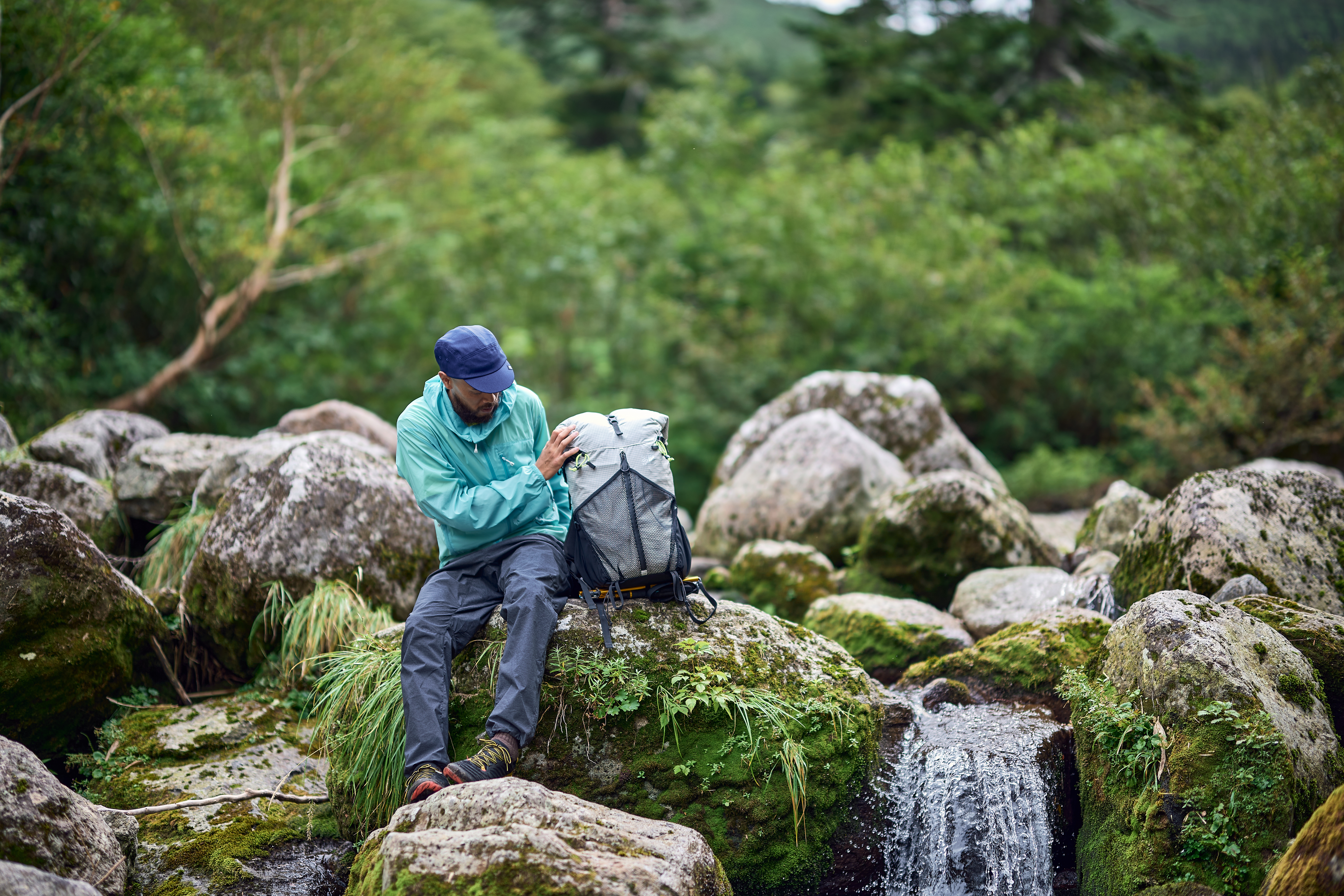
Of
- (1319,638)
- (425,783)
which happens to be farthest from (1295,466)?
(425,783)

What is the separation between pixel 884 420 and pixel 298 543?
727 cm

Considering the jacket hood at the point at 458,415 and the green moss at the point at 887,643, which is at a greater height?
the jacket hood at the point at 458,415

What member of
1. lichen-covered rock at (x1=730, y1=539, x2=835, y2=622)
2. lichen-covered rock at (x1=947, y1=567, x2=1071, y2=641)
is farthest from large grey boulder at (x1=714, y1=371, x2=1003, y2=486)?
lichen-covered rock at (x1=947, y1=567, x2=1071, y2=641)

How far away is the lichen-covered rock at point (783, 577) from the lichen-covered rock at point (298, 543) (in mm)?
2999

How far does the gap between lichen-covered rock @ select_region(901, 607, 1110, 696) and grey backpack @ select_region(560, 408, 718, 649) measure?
2.36 m

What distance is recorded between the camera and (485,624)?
15.7ft

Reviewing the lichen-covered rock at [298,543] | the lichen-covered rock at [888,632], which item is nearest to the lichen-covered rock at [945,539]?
the lichen-covered rock at [888,632]

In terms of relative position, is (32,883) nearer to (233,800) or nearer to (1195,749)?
(233,800)

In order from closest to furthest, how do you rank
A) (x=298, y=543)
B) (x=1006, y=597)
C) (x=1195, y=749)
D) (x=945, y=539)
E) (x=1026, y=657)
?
(x=1195, y=749) → (x=1026, y=657) → (x=298, y=543) → (x=1006, y=597) → (x=945, y=539)

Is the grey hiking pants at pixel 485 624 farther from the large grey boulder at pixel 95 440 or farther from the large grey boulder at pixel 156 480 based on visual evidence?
the large grey boulder at pixel 95 440

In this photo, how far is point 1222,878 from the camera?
13.1ft

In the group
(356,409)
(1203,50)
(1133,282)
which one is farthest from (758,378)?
(1203,50)

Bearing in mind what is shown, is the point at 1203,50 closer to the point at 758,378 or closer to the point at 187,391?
the point at 758,378

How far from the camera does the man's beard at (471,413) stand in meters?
4.80
